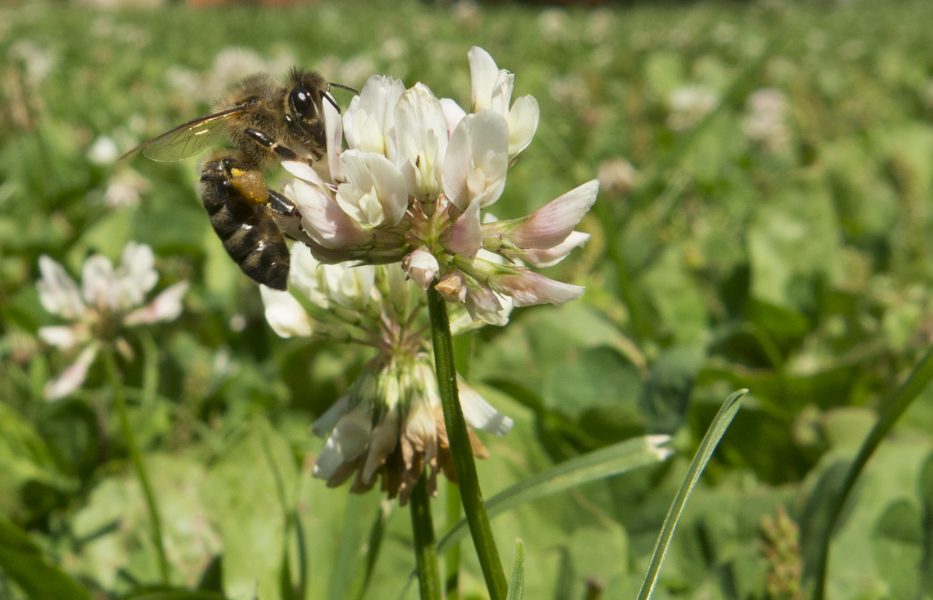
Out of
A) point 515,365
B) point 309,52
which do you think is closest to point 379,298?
point 515,365

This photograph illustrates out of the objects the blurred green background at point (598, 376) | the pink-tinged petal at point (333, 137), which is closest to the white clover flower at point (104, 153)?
the blurred green background at point (598, 376)

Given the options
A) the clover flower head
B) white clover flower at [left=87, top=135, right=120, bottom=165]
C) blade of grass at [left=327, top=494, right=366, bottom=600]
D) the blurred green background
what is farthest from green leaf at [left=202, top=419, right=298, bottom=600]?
the clover flower head

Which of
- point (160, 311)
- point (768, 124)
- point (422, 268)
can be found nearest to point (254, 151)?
point (422, 268)

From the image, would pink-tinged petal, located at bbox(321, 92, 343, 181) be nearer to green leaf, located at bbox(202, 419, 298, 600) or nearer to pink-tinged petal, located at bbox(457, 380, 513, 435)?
pink-tinged petal, located at bbox(457, 380, 513, 435)

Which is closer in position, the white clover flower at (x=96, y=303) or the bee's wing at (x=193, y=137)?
the bee's wing at (x=193, y=137)

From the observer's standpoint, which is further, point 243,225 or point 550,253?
point 243,225

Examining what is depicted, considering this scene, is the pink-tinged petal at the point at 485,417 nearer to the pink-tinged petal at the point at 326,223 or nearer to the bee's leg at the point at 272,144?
the pink-tinged petal at the point at 326,223

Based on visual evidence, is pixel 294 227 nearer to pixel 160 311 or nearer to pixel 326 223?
pixel 326 223
